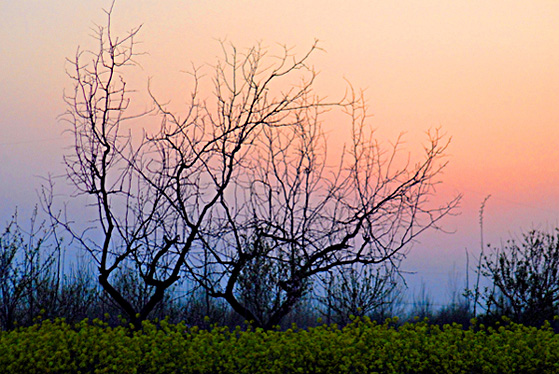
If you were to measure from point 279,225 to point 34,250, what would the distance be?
11.9 ft

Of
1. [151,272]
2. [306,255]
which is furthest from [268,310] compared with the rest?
[151,272]

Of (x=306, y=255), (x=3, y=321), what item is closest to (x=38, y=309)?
(x=3, y=321)

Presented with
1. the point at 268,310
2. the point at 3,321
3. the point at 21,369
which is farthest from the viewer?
the point at 3,321

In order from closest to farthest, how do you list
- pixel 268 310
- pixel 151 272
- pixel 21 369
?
pixel 21 369 < pixel 151 272 < pixel 268 310

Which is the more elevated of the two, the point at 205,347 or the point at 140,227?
the point at 140,227

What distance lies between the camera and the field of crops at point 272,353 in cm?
478

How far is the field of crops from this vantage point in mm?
4781

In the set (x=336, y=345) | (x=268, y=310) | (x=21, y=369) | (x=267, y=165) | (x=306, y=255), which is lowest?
(x=21, y=369)

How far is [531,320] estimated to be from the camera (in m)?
8.45

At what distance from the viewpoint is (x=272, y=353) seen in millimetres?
4977

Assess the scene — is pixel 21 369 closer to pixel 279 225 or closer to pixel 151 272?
pixel 151 272

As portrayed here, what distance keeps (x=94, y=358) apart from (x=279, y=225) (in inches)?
95.8

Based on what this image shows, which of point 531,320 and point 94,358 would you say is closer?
point 94,358

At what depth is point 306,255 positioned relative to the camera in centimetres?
649
